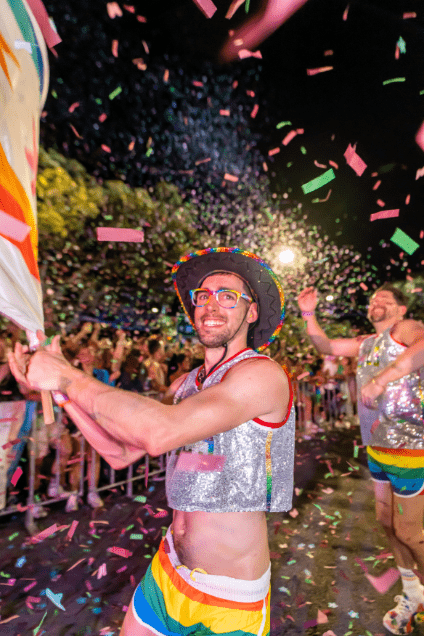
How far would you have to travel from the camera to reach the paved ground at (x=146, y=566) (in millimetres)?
3490

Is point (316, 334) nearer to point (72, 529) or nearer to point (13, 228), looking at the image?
point (13, 228)

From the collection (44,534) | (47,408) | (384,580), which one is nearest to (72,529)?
(44,534)

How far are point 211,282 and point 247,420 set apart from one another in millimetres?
915

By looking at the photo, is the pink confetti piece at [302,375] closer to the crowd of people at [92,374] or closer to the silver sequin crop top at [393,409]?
the crowd of people at [92,374]

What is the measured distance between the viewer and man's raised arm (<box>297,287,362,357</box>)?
3.75 m

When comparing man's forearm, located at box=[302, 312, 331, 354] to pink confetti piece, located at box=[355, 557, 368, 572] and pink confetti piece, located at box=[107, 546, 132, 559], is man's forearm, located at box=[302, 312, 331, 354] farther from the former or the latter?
pink confetti piece, located at box=[107, 546, 132, 559]

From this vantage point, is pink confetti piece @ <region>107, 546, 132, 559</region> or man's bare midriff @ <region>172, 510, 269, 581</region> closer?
man's bare midriff @ <region>172, 510, 269, 581</region>

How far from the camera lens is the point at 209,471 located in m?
1.92

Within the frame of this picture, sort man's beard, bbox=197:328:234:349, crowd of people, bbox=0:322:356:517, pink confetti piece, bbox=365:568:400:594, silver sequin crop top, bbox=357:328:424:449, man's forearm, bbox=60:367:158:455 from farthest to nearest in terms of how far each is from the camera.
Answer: crowd of people, bbox=0:322:356:517, pink confetti piece, bbox=365:568:400:594, silver sequin crop top, bbox=357:328:424:449, man's beard, bbox=197:328:234:349, man's forearm, bbox=60:367:158:455

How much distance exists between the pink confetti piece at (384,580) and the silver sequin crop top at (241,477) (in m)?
2.96

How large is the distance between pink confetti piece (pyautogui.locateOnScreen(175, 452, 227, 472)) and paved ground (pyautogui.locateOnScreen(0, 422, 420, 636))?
2275mm

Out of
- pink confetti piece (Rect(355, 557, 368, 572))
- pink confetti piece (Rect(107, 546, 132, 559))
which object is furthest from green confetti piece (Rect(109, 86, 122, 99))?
pink confetti piece (Rect(355, 557, 368, 572))

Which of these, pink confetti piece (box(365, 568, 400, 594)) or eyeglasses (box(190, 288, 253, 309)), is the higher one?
eyeglasses (box(190, 288, 253, 309))

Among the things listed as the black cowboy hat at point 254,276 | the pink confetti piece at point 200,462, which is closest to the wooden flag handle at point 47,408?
the pink confetti piece at point 200,462
